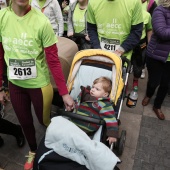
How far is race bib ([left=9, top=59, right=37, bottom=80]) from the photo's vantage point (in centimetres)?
194

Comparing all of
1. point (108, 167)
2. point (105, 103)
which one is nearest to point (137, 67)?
point (105, 103)

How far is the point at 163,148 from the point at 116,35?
161cm

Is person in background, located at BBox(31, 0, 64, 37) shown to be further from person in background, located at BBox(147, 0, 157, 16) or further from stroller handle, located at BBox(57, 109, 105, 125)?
stroller handle, located at BBox(57, 109, 105, 125)

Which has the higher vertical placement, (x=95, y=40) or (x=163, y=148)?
(x=95, y=40)

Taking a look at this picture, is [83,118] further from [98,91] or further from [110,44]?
[110,44]

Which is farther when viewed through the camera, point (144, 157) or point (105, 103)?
point (144, 157)

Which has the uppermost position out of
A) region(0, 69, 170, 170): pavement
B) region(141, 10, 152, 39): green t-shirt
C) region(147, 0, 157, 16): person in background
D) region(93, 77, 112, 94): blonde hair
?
region(147, 0, 157, 16): person in background

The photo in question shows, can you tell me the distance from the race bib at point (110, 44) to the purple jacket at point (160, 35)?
21.0 inches

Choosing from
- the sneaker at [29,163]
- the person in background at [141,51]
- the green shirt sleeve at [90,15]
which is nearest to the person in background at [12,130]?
the sneaker at [29,163]

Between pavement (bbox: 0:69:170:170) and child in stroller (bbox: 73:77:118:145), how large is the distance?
0.81 meters

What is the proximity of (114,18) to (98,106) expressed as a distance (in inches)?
45.7

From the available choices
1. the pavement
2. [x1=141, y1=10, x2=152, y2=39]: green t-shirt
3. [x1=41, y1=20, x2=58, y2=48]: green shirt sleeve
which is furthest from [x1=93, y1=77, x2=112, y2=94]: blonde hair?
[x1=141, y1=10, x2=152, y2=39]: green t-shirt

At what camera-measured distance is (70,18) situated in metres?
3.99

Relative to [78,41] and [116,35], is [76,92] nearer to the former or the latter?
[116,35]
